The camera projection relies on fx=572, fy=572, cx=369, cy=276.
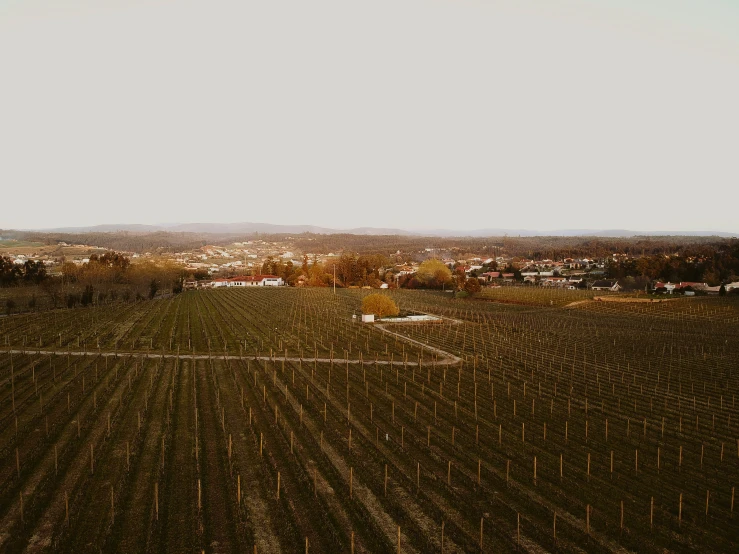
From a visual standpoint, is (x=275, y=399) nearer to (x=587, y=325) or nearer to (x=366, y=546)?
(x=366, y=546)

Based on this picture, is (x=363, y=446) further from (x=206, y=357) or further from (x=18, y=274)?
(x=18, y=274)

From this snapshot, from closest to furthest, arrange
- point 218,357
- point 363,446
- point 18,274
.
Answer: point 363,446 < point 218,357 < point 18,274

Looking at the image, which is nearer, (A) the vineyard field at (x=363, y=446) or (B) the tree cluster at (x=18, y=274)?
(A) the vineyard field at (x=363, y=446)

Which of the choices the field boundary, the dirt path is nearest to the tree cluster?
the field boundary

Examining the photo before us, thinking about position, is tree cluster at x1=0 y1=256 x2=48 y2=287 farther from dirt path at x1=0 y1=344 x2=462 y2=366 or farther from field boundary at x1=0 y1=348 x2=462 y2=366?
dirt path at x1=0 y1=344 x2=462 y2=366

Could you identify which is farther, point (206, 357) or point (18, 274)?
point (18, 274)

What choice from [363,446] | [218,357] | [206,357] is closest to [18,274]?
[206,357]

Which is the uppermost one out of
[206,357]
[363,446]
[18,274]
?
[18,274]

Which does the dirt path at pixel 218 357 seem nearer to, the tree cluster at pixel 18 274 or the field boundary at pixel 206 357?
the field boundary at pixel 206 357

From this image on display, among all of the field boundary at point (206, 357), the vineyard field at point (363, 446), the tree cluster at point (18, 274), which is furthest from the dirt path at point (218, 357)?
the tree cluster at point (18, 274)

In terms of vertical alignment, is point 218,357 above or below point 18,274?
below
